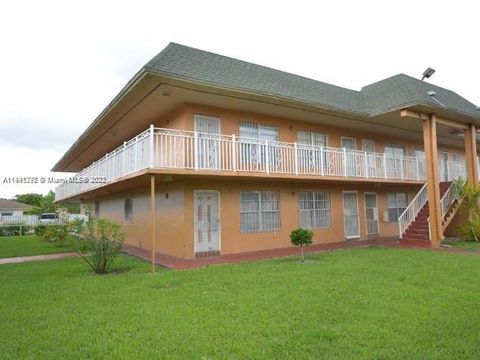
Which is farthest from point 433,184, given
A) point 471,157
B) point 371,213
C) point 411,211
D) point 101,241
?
point 101,241

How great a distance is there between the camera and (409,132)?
17.9 metres

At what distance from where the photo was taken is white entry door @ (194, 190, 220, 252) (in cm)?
1173

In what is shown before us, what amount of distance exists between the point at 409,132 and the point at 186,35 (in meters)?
12.3

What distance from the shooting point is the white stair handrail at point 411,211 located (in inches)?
575

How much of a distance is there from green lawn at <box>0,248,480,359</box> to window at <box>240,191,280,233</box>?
13.0 feet

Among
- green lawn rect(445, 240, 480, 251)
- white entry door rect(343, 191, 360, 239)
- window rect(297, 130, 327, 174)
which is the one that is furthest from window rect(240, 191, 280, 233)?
green lawn rect(445, 240, 480, 251)

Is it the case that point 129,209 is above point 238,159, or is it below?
below

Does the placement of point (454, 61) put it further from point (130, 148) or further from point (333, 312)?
point (333, 312)

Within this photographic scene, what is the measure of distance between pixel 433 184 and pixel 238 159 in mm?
7889

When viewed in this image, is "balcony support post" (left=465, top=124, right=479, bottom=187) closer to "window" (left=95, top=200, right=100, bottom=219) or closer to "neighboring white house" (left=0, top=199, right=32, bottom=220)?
"window" (left=95, top=200, right=100, bottom=219)

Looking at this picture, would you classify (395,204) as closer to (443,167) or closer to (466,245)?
(466,245)

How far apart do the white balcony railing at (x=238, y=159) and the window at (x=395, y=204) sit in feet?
6.47

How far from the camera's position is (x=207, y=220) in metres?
12.0

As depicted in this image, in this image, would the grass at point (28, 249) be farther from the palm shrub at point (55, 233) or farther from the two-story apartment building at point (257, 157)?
the two-story apartment building at point (257, 157)
